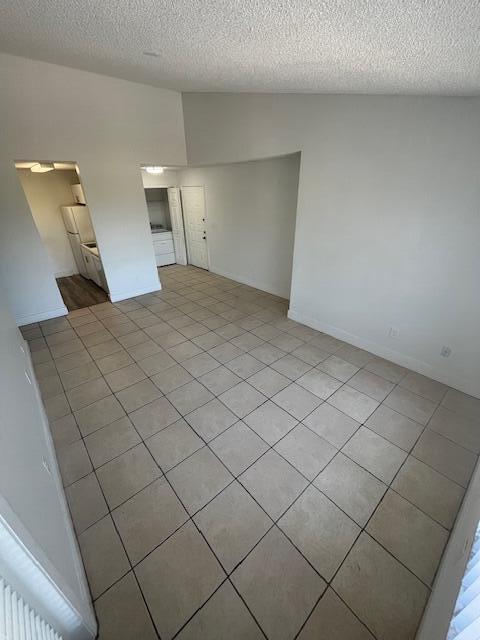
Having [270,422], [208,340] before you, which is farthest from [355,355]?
[208,340]

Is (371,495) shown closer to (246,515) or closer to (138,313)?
(246,515)

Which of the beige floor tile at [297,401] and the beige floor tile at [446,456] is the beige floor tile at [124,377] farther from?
the beige floor tile at [446,456]

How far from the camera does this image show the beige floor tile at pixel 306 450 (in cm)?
200

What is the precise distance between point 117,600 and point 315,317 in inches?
134

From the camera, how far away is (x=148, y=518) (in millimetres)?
1701

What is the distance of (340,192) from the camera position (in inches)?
121

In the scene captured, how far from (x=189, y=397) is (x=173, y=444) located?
1.78 ft

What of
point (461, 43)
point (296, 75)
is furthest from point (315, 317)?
point (461, 43)

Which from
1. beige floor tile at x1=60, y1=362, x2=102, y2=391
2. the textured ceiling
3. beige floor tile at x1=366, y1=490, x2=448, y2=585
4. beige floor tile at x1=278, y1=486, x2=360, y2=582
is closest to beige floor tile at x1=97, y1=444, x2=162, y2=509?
beige floor tile at x1=278, y1=486, x2=360, y2=582

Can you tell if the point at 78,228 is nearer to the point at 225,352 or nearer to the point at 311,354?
the point at 225,352

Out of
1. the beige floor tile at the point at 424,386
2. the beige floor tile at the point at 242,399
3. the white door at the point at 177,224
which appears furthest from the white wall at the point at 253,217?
the beige floor tile at the point at 242,399

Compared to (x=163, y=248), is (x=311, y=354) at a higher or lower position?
lower

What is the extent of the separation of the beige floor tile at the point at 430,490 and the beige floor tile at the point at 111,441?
2.08 m

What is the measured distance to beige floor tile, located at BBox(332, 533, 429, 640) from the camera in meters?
1.29
